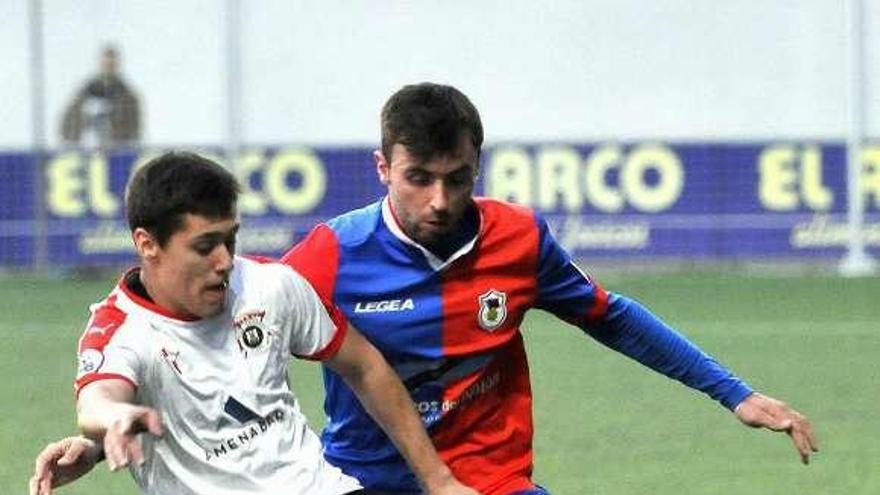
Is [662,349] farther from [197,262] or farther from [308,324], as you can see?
[197,262]

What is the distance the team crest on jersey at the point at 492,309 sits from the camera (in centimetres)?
645

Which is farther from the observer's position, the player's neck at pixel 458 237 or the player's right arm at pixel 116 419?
the player's neck at pixel 458 237

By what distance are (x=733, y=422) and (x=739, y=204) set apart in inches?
370

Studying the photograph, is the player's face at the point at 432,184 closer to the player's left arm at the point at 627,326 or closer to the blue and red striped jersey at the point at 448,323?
the blue and red striped jersey at the point at 448,323

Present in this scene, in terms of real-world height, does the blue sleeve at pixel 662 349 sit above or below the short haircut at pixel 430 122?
below

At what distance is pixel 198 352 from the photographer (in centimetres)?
548

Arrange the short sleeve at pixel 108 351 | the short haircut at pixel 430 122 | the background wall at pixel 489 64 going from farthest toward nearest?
the background wall at pixel 489 64, the short haircut at pixel 430 122, the short sleeve at pixel 108 351

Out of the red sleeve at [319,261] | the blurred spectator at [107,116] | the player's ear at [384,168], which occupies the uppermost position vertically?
the player's ear at [384,168]

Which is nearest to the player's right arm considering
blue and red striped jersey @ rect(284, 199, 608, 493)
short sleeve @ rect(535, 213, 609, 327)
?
blue and red striped jersey @ rect(284, 199, 608, 493)

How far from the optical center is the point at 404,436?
19.4ft

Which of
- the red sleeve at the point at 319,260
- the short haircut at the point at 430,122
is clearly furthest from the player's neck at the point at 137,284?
the short haircut at the point at 430,122

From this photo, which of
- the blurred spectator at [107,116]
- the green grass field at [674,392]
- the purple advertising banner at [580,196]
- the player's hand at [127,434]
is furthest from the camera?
the blurred spectator at [107,116]

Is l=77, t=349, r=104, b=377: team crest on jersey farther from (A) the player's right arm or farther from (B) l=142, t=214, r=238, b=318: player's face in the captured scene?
(B) l=142, t=214, r=238, b=318: player's face

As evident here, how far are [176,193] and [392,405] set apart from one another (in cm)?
81
